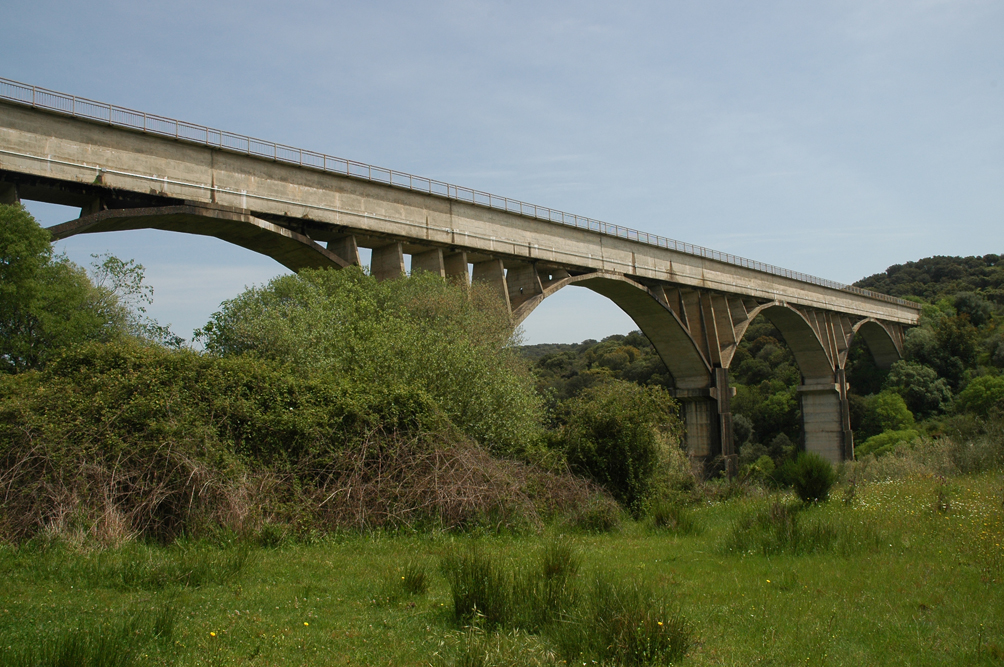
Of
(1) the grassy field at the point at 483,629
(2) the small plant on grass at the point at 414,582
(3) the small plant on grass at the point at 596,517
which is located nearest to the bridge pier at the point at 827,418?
(3) the small plant on grass at the point at 596,517

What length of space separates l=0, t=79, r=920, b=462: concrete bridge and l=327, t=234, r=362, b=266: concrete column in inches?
1.8

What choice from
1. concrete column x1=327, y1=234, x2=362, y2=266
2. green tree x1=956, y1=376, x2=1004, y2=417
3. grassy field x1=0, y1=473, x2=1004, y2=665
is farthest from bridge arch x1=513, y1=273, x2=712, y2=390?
grassy field x1=0, y1=473, x2=1004, y2=665

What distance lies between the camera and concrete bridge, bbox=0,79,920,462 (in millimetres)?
17656

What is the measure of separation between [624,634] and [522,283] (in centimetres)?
2495

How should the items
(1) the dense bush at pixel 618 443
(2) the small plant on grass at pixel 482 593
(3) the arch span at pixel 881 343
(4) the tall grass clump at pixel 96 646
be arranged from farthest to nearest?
(3) the arch span at pixel 881 343
(1) the dense bush at pixel 618 443
(2) the small plant on grass at pixel 482 593
(4) the tall grass clump at pixel 96 646

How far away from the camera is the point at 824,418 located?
52688mm

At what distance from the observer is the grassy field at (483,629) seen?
5531 millimetres

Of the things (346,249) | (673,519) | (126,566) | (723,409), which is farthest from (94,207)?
(723,409)

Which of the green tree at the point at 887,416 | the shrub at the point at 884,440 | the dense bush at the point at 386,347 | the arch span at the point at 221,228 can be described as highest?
the arch span at the point at 221,228

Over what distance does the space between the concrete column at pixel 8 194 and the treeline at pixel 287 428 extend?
1.14 meters

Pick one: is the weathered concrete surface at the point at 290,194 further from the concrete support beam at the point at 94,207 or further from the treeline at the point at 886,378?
the treeline at the point at 886,378

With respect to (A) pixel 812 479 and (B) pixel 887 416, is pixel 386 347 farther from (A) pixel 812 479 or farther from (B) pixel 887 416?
(B) pixel 887 416

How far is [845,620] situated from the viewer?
6.49 m

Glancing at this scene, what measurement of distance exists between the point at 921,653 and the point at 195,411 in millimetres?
9449
